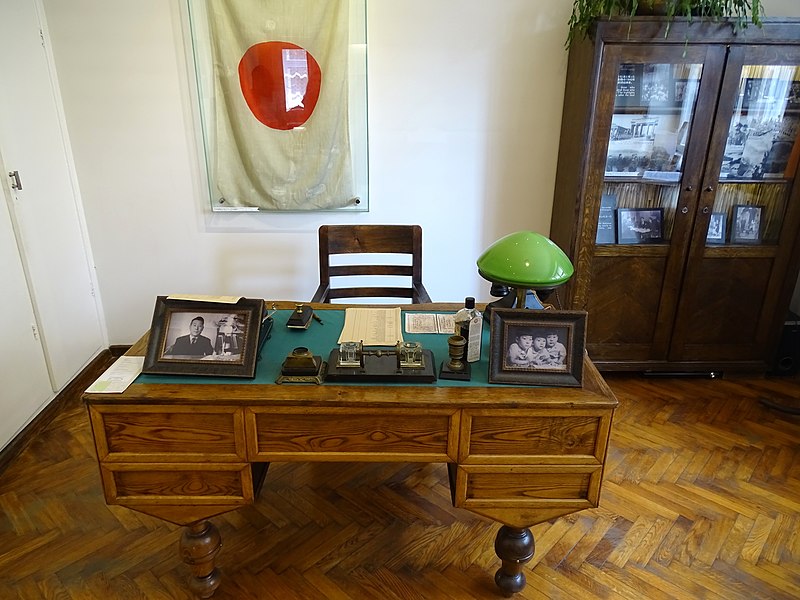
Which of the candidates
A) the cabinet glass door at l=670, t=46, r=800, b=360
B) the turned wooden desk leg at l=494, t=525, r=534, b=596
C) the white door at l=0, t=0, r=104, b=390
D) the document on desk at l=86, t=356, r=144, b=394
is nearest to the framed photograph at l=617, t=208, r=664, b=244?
the cabinet glass door at l=670, t=46, r=800, b=360

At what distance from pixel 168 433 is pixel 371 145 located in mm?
1909

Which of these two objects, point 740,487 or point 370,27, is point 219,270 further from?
point 740,487

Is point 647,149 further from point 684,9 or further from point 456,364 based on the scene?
point 456,364

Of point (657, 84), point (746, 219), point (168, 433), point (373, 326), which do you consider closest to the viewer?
point (168, 433)

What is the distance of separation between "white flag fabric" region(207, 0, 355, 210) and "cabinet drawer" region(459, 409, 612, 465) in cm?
181

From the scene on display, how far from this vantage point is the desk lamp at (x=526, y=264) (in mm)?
1435

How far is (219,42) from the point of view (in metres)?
2.61

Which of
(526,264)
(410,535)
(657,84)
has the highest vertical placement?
(657,84)

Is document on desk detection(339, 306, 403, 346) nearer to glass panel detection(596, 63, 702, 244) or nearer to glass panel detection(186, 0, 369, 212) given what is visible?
glass panel detection(186, 0, 369, 212)

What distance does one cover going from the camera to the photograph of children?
55.1 inches

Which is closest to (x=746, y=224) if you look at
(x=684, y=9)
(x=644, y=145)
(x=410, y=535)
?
(x=644, y=145)

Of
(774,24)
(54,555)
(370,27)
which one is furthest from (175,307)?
(774,24)

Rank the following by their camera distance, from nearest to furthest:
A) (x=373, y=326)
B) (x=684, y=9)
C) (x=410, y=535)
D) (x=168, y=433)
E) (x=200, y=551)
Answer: (x=168, y=433) → (x=200, y=551) → (x=373, y=326) → (x=410, y=535) → (x=684, y=9)

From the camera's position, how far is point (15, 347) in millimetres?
2336
